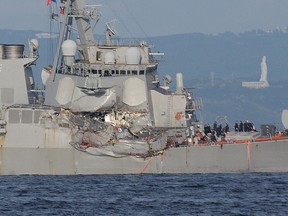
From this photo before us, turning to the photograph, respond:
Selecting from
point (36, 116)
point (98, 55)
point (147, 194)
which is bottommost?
point (147, 194)

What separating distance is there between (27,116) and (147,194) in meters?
11.4

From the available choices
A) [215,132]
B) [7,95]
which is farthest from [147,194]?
[215,132]

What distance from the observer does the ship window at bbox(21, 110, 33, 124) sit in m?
59.2

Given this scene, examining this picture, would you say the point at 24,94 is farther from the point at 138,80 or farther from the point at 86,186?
the point at 86,186

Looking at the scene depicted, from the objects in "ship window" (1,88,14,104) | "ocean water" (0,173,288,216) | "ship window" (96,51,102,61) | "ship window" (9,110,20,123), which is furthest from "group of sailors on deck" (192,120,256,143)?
"ship window" (1,88,14,104)

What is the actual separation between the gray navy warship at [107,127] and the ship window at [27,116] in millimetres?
47

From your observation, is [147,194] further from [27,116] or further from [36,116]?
[27,116]

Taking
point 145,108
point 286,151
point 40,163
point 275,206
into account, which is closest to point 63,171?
point 40,163

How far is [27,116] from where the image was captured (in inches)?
2329

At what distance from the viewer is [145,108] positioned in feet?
198

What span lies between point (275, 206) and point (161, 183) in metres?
9.39

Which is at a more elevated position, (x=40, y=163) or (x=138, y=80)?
(x=138, y=80)

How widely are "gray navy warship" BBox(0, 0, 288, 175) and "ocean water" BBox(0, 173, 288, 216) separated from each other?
133 centimetres

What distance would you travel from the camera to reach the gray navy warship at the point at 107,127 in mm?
59156
